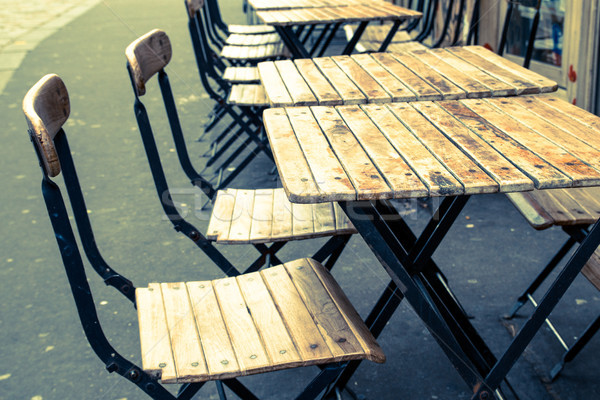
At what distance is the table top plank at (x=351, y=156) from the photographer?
1.36 metres

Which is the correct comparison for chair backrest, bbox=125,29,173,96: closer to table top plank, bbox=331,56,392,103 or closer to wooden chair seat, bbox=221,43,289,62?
table top plank, bbox=331,56,392,103

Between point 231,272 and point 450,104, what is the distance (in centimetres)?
93

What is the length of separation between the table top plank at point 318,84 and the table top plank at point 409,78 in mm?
256

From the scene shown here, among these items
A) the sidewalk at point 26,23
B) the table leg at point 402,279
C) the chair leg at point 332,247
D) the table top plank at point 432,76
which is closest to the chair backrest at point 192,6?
the table top plank at point 432,76

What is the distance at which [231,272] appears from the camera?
2.29 meters

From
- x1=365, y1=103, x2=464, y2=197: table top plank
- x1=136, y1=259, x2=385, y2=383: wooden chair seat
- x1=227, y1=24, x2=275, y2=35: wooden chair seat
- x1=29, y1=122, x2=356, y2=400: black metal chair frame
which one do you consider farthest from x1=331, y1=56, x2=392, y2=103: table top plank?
x1=227, y1=24, x2=275, y2=35: wooden chair seat

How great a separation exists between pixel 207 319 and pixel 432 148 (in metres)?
0.72

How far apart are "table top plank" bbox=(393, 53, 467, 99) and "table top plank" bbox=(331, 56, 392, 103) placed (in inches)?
6.9

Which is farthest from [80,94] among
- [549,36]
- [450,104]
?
[450,104]

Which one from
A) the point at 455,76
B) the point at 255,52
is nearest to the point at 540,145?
the point at 455,76

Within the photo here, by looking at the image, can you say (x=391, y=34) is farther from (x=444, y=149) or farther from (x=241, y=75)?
(x=444, y=149)

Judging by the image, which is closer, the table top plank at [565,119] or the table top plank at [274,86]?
the table top plank at [565,119]

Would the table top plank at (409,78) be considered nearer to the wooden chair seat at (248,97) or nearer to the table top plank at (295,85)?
the table top plank at (295,85)

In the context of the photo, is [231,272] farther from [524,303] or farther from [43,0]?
[43,0]
